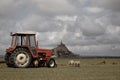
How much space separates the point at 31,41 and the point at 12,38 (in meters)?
1.73

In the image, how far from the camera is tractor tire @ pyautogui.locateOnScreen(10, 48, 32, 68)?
86.8 feet

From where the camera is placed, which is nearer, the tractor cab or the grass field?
the grass field

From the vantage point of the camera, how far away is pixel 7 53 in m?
27.8

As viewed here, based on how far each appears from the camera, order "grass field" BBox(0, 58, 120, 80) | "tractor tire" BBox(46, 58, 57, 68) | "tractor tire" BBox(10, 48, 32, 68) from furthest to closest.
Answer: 1. "tractor tire" BBox(46, 58, 57, 68)
2. "tractor tire" BBox(10, 48, 32, 68)
3. "grass field" BBox(0, 58, 120, 80)

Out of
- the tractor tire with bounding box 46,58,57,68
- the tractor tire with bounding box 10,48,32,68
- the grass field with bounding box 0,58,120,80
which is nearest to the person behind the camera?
the grass field with bounding box 0,58,120,80

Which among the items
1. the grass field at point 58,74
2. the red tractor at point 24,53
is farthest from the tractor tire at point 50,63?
the grass field at point 58,74

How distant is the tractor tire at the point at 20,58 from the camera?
2645cm

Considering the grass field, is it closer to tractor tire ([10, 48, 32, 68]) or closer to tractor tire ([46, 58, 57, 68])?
tractor tire ([10, 48, 32, 68])

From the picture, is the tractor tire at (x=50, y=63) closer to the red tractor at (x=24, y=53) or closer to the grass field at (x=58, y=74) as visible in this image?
the red tractor at (x=24, y=53)

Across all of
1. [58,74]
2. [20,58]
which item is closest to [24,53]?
[20,58]

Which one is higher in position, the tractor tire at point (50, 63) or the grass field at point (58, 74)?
the tractor tire at point (50, 63)

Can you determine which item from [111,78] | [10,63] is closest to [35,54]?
[10,63]

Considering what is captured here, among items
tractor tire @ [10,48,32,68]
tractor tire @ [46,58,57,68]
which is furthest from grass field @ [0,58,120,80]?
tractor tire @ [46,58,57,68]

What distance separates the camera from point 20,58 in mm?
26688
